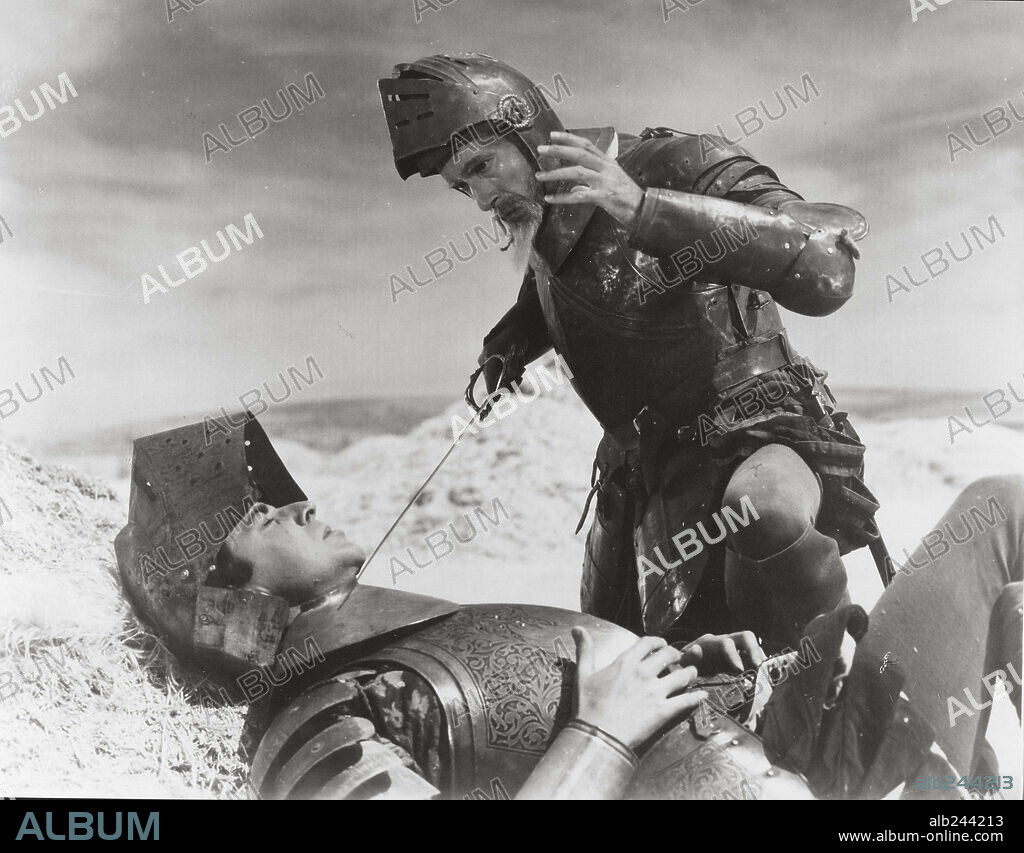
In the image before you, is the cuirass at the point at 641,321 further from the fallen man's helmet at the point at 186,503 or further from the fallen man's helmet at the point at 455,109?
the fallen man's helmet at the point at 186,503

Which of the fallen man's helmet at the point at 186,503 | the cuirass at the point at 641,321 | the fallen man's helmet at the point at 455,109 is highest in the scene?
the fallen man's helmet at the point at 455,109

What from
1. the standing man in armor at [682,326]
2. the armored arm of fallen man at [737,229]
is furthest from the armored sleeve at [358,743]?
the armored arm of fallen man at [737,229]

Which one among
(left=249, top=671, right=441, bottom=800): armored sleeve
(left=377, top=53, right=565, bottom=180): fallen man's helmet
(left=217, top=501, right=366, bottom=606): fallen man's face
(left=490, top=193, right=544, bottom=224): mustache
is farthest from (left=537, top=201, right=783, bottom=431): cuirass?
(left=249, top=671, right=441, bottom=800): armored sleeve

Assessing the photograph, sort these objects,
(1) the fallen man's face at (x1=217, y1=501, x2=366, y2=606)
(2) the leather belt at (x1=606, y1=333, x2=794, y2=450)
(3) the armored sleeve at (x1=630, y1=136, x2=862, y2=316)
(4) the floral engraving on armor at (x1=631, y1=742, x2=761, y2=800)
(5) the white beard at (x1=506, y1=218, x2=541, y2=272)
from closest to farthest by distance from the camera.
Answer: (4) the floral engraving on armor at (x1=631, y1=742, x2=761, y2=800)
(3) the armored sleeve at (x1=630, y1=136, x2=862, y2=316)
(1) the fallen man's face at (x1=217, y1=501, x2=366, y2=606)
(2) the leather belt at (x1=606, y1=333, x2=794, y2=450)
(5) the white beard at (x1=506, y1=218, x2=541, y2=272)

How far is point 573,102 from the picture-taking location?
382 cm

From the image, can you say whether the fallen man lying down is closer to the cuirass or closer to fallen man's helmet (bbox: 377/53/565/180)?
the cuirass

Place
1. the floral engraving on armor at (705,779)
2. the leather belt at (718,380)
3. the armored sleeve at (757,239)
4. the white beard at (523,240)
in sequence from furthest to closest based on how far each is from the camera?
the white beard at (523,240) < the leather belt at (718,380) < the armored sleeve at (757,239) < the floral engraving on armor at (705,779)

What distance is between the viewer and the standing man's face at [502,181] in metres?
3.09

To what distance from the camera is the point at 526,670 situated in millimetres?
2711

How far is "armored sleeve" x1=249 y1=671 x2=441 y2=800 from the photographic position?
2.59 meters

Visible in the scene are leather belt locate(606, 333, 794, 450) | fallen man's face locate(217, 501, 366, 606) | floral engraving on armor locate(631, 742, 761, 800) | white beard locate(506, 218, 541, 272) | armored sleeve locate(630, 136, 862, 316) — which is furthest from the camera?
white beard locate(506, 218, 541, 272)
